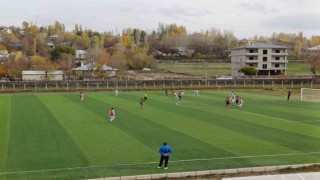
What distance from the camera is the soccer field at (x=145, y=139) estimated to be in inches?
846

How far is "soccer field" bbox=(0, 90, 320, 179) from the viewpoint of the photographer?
21.5m

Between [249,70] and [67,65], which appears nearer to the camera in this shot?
[249,70]

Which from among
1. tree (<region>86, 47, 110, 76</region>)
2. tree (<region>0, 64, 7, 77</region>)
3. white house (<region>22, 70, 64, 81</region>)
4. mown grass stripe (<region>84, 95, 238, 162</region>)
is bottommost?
mown grass stripe (<region>84, 95, 238, 162</region>)

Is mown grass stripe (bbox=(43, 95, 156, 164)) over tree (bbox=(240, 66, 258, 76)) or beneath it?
beneath

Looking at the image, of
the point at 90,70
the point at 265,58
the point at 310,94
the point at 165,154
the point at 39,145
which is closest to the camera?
the point at 165,154

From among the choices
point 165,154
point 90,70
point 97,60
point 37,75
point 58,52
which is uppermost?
point 58,52

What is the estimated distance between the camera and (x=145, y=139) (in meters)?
28.1

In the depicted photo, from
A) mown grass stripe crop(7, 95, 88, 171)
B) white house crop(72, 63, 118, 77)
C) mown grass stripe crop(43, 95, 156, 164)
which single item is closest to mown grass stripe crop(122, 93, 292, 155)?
mown grass stripe crop(43, 95, 156, 164)

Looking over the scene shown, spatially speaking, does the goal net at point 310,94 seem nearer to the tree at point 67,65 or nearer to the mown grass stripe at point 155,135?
the mown grass stripe at point 155,135

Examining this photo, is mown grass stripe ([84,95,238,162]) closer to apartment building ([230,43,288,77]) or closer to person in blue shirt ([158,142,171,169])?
person in blue shirt ([158,142,171,169])

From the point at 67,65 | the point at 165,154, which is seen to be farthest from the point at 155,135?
the point at 67,65

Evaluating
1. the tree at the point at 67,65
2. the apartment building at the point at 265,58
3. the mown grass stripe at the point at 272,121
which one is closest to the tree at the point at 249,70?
the apartment building at the point at 265,58

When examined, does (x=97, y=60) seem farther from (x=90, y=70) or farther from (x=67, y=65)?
(x=67, y=65)

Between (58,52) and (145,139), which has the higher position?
(58,52)
